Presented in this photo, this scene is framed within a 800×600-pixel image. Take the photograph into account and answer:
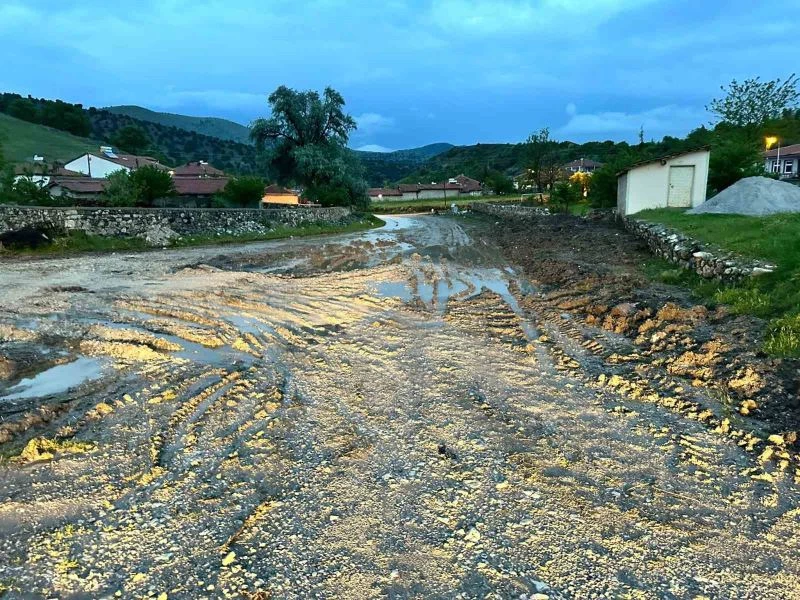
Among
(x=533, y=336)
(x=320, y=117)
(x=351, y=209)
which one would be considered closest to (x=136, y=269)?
(x=533, y=336)

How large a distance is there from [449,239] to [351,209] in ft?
63.0

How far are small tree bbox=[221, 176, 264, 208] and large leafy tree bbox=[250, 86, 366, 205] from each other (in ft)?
24.1

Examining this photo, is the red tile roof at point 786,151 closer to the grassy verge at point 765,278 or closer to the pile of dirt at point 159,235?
the grassy verge at point 765,278

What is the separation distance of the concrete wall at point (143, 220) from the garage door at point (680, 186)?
21.0 meters

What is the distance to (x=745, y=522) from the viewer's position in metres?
3.65

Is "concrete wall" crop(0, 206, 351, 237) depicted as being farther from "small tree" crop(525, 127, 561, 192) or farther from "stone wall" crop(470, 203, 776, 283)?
"small tree" crop(525, 127, 561, 192)

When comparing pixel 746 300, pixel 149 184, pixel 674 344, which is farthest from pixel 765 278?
pixel 149 184

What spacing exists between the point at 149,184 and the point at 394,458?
30.7 metres

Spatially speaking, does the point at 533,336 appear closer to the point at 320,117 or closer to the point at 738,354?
the point at 738,354

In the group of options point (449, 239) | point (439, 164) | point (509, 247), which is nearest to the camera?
point (509, 247)

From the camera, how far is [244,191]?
36.3 meters

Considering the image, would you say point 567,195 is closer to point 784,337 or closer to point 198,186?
point 198,186

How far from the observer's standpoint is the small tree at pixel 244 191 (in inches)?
1428

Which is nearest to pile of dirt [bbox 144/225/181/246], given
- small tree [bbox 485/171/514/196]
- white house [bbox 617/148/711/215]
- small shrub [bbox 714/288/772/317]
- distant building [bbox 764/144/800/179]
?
white house [bbox 617/148/711/215]
